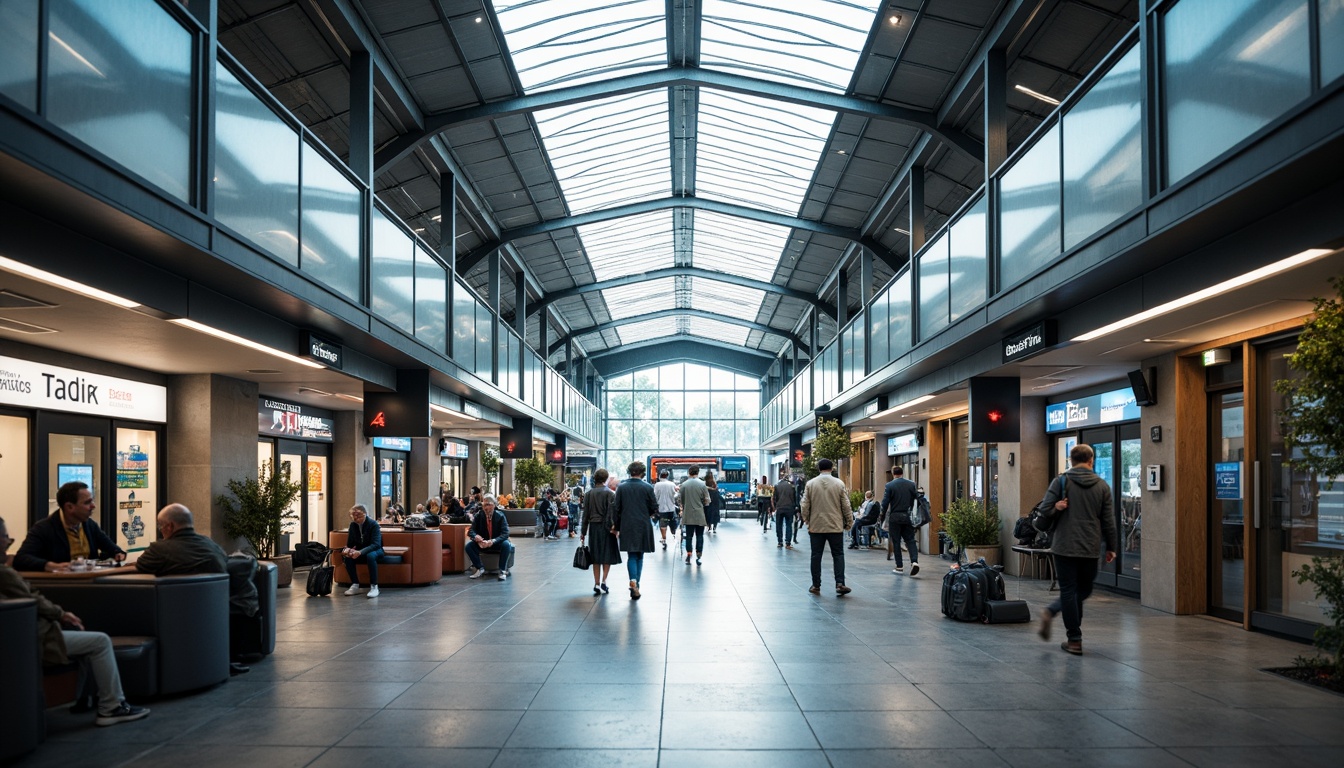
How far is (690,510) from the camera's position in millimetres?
16906

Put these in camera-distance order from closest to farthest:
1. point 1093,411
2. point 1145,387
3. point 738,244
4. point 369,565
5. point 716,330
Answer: point 1145,387 → point 369,565 → point 1093,411 → point 738,244 → point 716,330

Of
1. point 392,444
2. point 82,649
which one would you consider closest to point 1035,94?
point 82,649

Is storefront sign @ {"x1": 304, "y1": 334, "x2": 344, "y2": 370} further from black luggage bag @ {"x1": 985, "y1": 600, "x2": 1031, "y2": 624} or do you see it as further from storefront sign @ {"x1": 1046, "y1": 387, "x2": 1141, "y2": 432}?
storefront sign @ {"x1": 1046, "y1": 387, "x2": 1141, "y2": 432}

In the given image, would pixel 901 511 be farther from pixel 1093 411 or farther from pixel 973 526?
pixel 1093 411

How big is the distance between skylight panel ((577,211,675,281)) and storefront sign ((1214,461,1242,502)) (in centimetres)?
1533

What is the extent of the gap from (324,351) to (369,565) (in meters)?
3.20

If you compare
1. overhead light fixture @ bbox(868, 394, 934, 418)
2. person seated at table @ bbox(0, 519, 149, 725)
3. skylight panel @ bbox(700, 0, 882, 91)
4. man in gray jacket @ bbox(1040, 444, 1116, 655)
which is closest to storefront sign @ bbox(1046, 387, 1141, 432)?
overhead light fixture @ bbox(868, 394, 934, 418)

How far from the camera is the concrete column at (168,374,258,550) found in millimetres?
11898

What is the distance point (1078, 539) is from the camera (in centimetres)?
811

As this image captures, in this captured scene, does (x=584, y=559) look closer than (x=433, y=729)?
No

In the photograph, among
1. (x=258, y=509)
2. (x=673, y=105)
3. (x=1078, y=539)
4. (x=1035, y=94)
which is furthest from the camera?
(x=673, y=105)

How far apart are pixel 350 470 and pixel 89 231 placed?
42.8 feet

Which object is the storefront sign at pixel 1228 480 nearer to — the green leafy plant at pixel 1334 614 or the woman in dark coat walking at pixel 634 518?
the green leafy plant at pixel 1334 614

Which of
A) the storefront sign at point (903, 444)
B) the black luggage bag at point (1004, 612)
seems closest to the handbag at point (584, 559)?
the black luggage bag at point (1004, 612)
